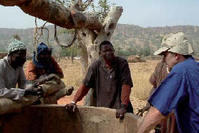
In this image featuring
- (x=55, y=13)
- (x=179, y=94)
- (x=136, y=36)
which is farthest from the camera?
(x=136, y=36)

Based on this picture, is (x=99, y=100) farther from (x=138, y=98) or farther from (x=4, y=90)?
(x=138, y=98)

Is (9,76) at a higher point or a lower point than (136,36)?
higher

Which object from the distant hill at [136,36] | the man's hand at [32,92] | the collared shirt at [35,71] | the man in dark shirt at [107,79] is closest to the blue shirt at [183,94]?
the man's hand at [32,92]

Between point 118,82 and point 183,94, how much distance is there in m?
2.23

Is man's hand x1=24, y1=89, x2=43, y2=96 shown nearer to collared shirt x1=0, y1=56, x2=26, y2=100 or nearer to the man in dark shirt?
collared shirt x1=0, y1=56, x2=26, y2=100

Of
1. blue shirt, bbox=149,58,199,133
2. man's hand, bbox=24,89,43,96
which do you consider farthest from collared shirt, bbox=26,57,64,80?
blue shirt, bbox=149,58,199,133

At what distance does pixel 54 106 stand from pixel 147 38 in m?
69.3

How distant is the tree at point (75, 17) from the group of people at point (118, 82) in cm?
43

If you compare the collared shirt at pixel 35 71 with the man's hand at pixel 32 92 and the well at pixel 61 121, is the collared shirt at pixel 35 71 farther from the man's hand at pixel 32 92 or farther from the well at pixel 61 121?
the man's hand at pixel 32 92

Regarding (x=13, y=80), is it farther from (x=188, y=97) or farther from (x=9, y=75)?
(x=188, y=97)

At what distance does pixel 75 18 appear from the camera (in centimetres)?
484

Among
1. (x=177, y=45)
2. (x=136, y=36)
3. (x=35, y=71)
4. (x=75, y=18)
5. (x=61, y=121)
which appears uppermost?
(x=75, y=18)

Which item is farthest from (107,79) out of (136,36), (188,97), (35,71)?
(136,36)

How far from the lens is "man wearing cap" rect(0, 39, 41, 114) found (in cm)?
340
